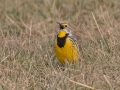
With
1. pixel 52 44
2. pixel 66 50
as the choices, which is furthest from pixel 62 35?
pixel 52 44

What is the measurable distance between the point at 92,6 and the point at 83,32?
4.01 ft

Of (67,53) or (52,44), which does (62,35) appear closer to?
(67,53)

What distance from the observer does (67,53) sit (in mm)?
5758

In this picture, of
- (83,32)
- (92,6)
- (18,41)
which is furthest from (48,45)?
(92,6)

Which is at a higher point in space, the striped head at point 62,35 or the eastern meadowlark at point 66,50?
the striped head at point 62,35

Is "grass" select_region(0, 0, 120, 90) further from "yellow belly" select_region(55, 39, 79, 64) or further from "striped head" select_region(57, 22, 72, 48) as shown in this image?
"striped head" select_region(57, 22, 72, 48)

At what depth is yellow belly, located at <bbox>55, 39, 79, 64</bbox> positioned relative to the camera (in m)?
5.75

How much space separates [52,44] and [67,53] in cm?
98

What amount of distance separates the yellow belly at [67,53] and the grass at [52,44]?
0.34 ft

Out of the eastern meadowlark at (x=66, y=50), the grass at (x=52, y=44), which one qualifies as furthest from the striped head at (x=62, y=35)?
the grass at (x=52, y=44)

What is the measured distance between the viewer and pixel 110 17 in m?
7.73

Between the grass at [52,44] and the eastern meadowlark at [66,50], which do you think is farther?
the eastern meadowlark at [66,50]

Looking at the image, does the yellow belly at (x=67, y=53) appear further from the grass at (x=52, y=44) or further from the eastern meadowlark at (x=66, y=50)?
the grass at (x=52, y=44)

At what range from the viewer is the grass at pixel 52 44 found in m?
4.89
